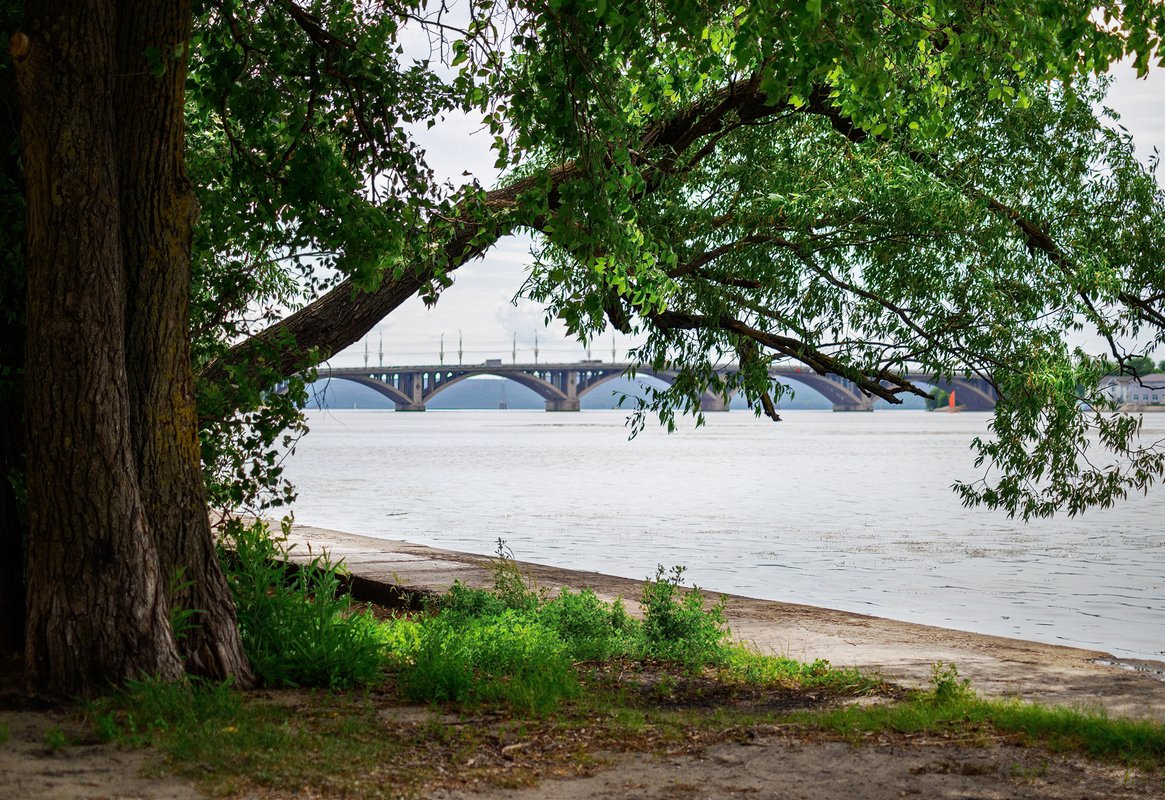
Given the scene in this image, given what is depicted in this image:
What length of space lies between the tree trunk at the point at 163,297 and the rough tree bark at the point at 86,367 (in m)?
0.02

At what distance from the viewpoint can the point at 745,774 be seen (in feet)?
16.3

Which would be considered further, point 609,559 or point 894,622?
point 609,559

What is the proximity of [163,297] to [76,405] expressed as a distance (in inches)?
31.0

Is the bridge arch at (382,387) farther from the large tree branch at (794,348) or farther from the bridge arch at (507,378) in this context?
the large tree branch at (794,348)

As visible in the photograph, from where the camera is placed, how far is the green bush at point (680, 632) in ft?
24.7

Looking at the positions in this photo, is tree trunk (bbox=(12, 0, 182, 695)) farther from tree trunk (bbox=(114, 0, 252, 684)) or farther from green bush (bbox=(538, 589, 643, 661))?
green bush (bbox=(538, 589, 643, 661))

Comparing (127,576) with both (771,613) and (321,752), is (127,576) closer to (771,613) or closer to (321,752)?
(321,752)

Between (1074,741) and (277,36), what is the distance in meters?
6.63

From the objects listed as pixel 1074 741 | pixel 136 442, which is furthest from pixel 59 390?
pixel 1074 741

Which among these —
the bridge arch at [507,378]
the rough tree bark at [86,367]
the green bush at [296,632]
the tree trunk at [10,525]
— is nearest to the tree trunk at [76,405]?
the rough tree bark at [86,367]

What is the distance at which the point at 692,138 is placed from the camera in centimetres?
1048

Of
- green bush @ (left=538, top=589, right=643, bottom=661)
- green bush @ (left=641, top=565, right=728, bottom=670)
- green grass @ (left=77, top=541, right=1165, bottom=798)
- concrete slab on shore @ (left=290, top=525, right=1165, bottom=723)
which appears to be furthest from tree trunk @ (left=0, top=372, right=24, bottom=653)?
green bush @ (left=641, top=565, right=728, bottom=670)

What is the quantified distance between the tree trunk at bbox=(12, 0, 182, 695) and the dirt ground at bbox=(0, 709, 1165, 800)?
47 centimetres

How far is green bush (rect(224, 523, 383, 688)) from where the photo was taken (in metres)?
6.50
